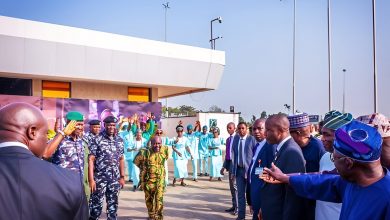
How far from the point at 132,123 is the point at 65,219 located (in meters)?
13.4

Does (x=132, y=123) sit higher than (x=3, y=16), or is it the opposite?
(x=3, y=16)

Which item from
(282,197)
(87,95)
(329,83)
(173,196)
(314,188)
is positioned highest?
(329,83)

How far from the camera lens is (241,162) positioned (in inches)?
260

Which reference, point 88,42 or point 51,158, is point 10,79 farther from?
point 51,158

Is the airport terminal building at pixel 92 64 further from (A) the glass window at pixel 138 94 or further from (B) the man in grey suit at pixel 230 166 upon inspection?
(B) the man in grey suit at pixel 230 166

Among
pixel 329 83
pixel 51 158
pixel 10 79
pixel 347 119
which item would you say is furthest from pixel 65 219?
pixel 329 83

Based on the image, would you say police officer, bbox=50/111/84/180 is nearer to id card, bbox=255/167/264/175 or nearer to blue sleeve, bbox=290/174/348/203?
id card, bbox=255/167/264/175

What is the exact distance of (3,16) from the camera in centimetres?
1191

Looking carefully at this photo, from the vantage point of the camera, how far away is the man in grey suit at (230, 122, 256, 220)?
6.46 meters

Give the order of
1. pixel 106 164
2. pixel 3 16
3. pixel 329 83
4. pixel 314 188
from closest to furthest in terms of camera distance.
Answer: pixel 314 188, pixel 106 164, pixel 3 16, pixel 329 83

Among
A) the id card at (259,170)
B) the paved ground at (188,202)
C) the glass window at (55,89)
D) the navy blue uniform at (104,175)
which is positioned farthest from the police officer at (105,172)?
the glass window at (55,89)

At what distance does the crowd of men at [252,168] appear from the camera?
5.49 feet

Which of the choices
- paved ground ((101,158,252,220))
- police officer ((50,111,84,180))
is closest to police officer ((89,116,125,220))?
police officer ((50,111,84,180))

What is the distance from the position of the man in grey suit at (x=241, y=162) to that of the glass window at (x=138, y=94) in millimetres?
9799
